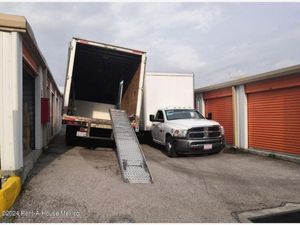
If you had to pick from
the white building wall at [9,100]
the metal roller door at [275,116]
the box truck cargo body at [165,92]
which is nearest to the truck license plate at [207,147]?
the metal roller door at [275,116]

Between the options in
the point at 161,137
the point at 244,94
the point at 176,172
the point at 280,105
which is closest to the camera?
the point at 176,172

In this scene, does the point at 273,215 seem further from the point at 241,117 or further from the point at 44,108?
the point at 241,117

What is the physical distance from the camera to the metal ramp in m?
7.52

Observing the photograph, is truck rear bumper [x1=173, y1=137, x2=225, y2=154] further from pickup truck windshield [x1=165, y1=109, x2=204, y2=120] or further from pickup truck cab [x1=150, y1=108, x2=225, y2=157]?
pickup truck windshield [x1=165, y1=109, x2=204, y2=120]

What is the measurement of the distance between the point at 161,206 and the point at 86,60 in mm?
8501

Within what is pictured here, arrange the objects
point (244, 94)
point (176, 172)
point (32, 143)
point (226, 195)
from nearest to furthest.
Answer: point (226, 195)
point (176, 172)
point (32, 143)
point (244, 94)

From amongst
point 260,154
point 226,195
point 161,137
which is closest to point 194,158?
point 161,137

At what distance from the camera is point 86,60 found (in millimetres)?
12672

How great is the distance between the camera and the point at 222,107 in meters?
15.6

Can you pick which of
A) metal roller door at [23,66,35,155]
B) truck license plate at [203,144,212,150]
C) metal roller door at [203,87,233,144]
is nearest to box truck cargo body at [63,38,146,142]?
metal roller door at [23,66,35,155]

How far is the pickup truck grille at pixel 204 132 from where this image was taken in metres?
10.9

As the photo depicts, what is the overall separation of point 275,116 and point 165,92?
490cm

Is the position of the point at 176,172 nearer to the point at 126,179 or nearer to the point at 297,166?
→ the point at 126,179

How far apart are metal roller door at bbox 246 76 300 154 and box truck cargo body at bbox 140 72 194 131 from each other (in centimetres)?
274
